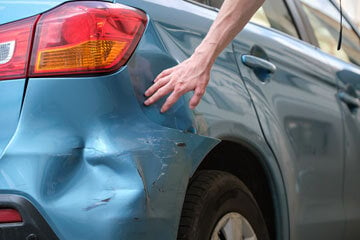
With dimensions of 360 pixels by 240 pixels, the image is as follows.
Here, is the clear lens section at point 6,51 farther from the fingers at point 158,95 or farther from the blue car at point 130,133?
the fingers at point 158,95

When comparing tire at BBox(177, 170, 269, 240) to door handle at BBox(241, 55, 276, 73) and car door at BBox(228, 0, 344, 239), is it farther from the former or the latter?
door handle at BBox(241, 55, 276, 73)

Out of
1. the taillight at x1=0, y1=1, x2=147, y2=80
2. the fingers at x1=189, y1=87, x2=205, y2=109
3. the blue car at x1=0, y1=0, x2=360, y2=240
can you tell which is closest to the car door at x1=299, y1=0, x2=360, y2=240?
the blue car at x1=0, y1=0, x2=360, y2=240

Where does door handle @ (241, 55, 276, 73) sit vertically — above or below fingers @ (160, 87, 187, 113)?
below

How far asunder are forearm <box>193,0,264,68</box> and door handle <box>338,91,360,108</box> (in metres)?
1.53

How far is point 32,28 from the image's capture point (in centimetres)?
220

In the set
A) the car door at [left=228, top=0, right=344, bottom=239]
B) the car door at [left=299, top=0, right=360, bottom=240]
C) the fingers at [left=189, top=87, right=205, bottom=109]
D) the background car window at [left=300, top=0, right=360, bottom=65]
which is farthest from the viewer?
the background car window at [left=300, top=0, right=360, bottom=65]

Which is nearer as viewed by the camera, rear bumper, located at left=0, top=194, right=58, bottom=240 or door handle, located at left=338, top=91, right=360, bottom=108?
rear bumper, located at left=0, top=194, right=58, bottom=240

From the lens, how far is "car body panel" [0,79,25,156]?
6.90 feet

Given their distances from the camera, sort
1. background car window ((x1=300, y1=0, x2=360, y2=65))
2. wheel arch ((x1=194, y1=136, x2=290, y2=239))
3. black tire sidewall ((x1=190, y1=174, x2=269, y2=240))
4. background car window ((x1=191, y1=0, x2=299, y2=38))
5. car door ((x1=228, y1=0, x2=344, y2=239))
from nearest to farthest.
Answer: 1. black tire sidewall ((x1=190, y1=174, x2=269, y2=240))
2. wheel arch ((x1=194, y1=136, x2=290, y2=239))
3. car door ((x1=228, y1=0, x2=344, y2=239))
4. background car window ((x1=191, y1=0, x2=299, y2=38))
5. background car window ((x1=300, y1=0, x2=360, y2=65))

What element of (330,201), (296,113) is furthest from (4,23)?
(330,201)

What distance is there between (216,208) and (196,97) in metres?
0.45

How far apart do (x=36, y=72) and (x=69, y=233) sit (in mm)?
499

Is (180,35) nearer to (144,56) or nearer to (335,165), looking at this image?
(144,56)

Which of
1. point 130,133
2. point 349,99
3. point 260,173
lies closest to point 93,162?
point 130,133
